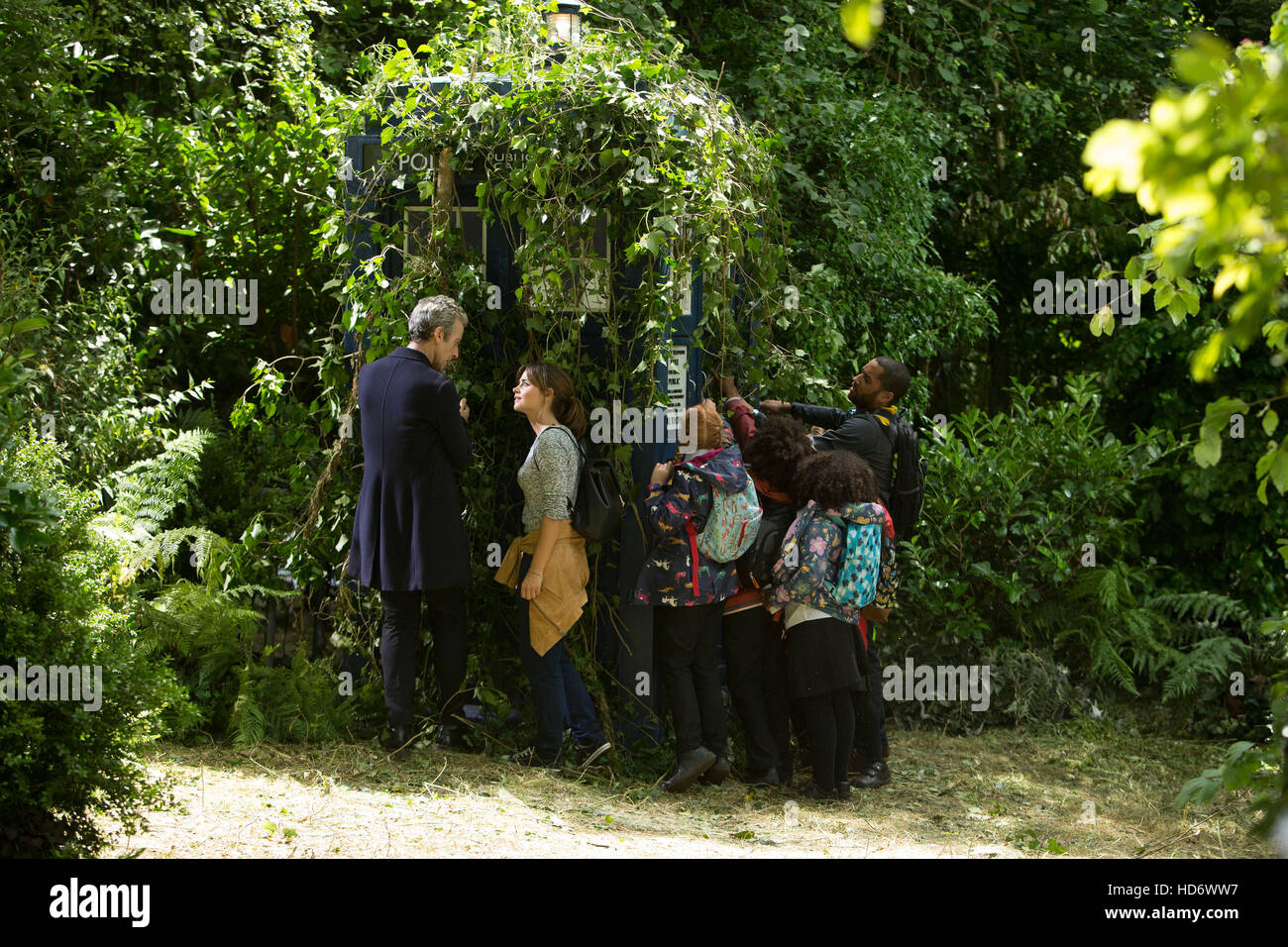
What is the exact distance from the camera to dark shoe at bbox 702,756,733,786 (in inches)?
230

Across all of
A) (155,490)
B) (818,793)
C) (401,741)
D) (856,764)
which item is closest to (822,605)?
(818,793)

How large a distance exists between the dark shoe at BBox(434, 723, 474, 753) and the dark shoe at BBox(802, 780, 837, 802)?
1.58 metres

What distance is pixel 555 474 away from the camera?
18.6 ft

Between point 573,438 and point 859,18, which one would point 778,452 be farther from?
point 859,18

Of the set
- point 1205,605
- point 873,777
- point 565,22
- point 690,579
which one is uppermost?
point 565,22

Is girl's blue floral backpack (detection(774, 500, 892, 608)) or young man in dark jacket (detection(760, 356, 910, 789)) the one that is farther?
young man in dark jacket (detection(760, 356, 910, 789))

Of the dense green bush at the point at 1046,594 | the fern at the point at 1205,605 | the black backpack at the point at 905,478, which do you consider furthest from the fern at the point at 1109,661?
the black backpack at the point at 905,478

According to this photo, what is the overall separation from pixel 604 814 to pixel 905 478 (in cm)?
237

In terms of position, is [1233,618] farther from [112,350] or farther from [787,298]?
[112,350]

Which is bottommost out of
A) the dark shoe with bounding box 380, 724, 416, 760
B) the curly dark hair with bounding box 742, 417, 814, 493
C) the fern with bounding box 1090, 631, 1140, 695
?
the dark shoe with bounding box 380, 724, 416, 760

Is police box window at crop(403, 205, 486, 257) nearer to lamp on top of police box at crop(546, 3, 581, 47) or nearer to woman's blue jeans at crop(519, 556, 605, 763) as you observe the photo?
lamp on top of police box at crop(546, 3, 581, 47)

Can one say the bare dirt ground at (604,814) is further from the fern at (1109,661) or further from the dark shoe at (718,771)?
the fern at (1109,661)

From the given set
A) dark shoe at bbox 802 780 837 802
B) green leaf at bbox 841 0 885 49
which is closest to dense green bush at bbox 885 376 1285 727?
dark shoe at bbox 802 780 837 802

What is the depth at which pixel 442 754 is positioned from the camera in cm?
591
